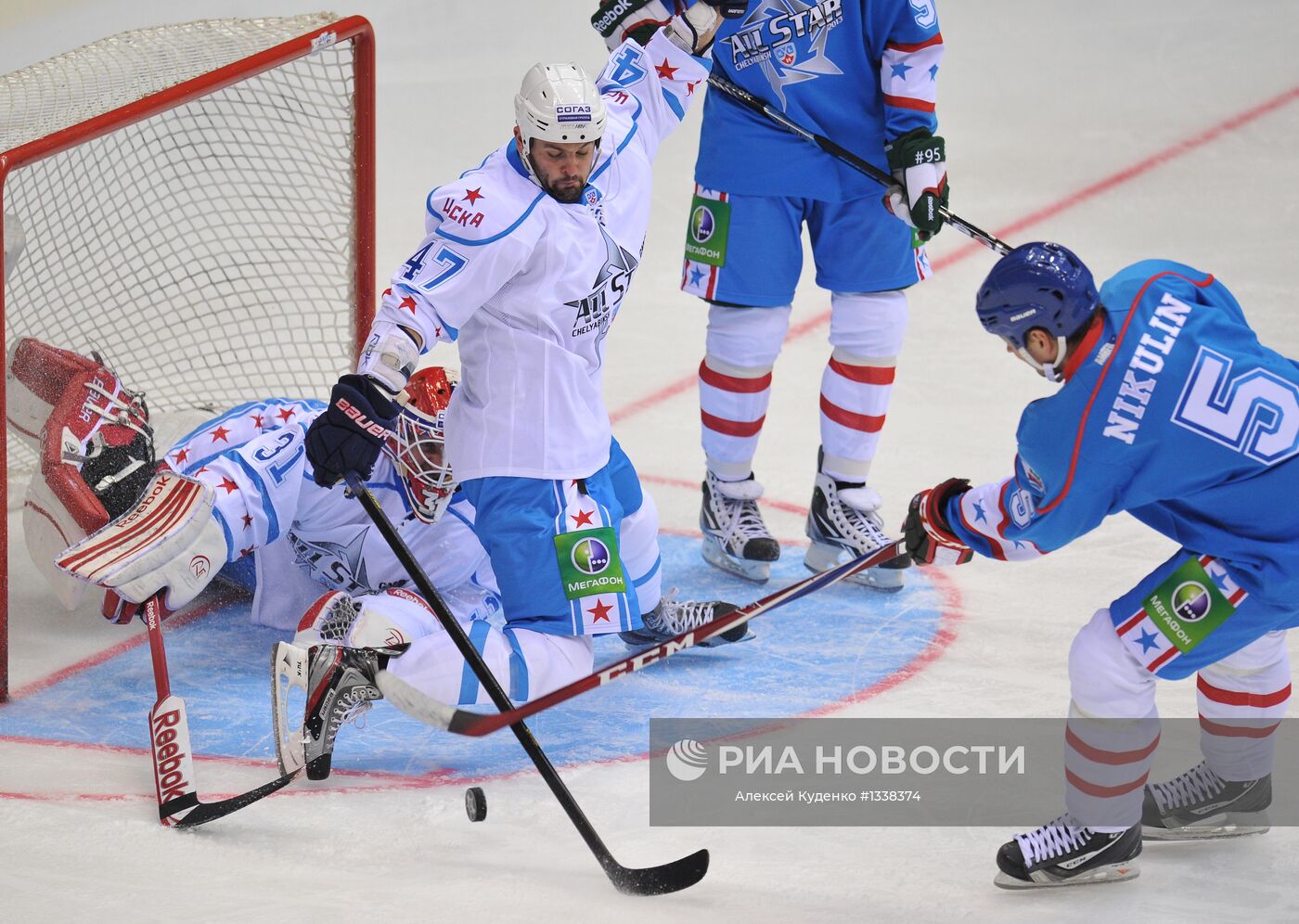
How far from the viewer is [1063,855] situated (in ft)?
8.36

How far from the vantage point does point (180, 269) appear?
4.98 meters

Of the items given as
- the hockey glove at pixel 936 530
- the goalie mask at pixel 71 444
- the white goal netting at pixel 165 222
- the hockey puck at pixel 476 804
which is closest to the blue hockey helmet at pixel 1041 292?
the hockey glove at pixel 936 530

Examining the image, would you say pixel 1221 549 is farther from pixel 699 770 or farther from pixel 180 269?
pixel 180 269

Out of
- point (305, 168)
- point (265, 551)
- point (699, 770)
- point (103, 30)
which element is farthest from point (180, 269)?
point (699, 770)

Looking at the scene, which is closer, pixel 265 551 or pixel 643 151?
pixel 643 151

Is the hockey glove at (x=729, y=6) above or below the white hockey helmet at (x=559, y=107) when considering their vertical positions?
above

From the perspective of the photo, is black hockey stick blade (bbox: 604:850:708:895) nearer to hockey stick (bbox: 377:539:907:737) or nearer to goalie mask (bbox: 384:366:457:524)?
hockey stick (bbox: 377:539:907:737)

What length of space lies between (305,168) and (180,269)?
46 cm

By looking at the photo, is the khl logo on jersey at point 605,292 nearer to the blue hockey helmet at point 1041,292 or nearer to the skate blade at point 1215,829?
the blue hockey helmet at point 1041,292

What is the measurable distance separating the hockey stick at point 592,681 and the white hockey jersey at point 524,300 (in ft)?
1.44

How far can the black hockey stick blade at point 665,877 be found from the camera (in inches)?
99.0

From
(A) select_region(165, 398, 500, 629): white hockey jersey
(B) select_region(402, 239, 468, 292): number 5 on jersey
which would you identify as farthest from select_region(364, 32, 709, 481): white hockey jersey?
(A) select_region(165, 398, 500, 629): white hockey jersey

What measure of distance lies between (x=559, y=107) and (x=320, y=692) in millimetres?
1028

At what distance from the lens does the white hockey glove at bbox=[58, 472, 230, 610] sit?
123 inches
